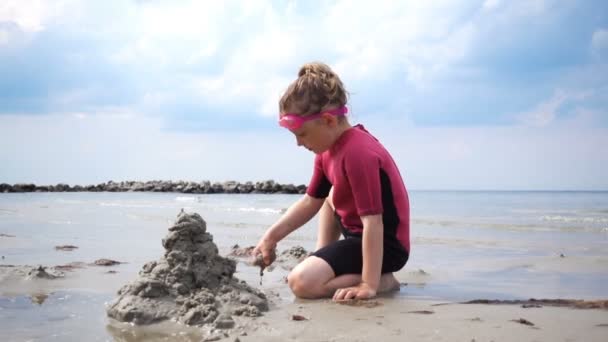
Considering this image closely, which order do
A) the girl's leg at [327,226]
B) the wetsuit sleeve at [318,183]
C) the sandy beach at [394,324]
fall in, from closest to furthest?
the sandy beach at [394,324], the wetsuit sleeve at [318,183], the girl's leg at [327,226]

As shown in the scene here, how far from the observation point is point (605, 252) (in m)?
5.49

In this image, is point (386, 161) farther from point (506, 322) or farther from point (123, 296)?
point (123, 296)

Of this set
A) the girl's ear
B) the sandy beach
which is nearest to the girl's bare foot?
the sandy beach

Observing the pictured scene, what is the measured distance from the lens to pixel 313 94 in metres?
3.04

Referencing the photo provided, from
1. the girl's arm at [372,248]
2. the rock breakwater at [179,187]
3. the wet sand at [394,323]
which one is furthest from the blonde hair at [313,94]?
the rock breakwater at [179,187]

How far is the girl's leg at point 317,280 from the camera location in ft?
10.2

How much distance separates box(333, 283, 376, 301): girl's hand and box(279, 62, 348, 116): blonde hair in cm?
96

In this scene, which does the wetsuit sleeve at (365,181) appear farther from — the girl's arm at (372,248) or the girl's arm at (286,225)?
the girl's arm at (286,225)

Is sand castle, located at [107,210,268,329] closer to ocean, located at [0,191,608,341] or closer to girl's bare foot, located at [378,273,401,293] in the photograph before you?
ocean, located at [0,191,608,341]

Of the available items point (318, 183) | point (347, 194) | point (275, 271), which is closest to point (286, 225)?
point (318, 183)

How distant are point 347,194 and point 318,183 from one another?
0.35 metres

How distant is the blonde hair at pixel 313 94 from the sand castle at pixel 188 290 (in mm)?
810

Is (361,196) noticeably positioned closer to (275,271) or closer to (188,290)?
(188,290)

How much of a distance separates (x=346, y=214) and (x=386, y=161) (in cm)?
41
